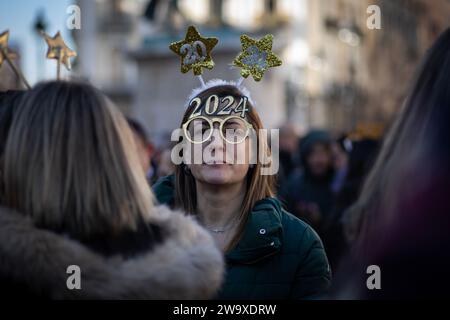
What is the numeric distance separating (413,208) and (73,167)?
110 centimetres

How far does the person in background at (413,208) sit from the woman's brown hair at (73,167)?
77 cm

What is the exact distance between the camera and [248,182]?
436cm

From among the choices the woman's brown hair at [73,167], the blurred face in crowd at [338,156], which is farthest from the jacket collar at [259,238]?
the blurred face in crowd at [338,156]

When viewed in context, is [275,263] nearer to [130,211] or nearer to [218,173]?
[218,173]

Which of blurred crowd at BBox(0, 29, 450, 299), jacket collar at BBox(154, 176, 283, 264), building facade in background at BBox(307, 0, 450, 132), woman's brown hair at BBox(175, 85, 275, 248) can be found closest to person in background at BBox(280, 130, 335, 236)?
woman's brown hair at BBox(175, 85, 275, 248)

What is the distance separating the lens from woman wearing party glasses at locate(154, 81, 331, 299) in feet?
12.9

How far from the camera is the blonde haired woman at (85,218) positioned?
306 centimetres

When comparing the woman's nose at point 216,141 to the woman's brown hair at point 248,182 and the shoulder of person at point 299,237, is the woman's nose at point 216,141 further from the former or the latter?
the shoulder of person at point 299,237

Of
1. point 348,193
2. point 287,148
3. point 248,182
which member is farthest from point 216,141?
point 287,148

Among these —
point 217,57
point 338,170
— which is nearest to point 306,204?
point 338,170

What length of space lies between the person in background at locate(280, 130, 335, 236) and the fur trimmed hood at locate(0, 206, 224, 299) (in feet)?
19.1

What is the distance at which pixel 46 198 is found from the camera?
3.11 m

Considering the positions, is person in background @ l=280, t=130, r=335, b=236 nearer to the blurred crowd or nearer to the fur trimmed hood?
the blurred crowd
